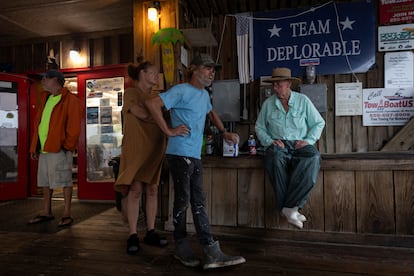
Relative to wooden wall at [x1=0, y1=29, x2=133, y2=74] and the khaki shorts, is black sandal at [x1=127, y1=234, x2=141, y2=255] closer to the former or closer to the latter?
the khaki shorts

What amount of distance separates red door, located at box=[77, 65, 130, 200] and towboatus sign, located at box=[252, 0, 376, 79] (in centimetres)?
226

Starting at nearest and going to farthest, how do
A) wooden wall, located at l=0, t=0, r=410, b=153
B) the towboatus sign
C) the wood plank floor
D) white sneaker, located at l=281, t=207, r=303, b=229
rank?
1. the wood plank floor
2. white sneaker, located at l=281, t=207, r=303, b=229
3. wooden wall, located at l=0, t=0, r=410, b=153
4. the towboatus sign

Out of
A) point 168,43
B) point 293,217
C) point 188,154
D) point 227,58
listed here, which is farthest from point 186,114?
point 227,58

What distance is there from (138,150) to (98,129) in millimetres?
2597

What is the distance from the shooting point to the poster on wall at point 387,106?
3.45 metres

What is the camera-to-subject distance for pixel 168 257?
7.16ft

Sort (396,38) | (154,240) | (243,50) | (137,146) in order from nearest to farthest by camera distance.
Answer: (137,146) → (154,240) → (396,38) → (243,50)

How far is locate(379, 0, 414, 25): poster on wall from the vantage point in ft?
11.2

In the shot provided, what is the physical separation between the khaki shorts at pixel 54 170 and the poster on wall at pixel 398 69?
3980 millimetres

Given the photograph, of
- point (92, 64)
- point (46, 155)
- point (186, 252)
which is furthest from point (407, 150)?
point (92, 64)

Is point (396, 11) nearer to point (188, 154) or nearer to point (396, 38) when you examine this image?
point (396, 38)

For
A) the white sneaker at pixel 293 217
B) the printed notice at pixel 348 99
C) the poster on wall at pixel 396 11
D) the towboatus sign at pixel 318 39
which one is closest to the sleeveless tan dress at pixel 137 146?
the white sneaker at pixel 293 217

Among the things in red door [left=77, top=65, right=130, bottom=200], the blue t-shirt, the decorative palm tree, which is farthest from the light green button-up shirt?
red door [left=77, top=65, right=130, bottom=200]

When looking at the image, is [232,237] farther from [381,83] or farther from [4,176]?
[4,176]
